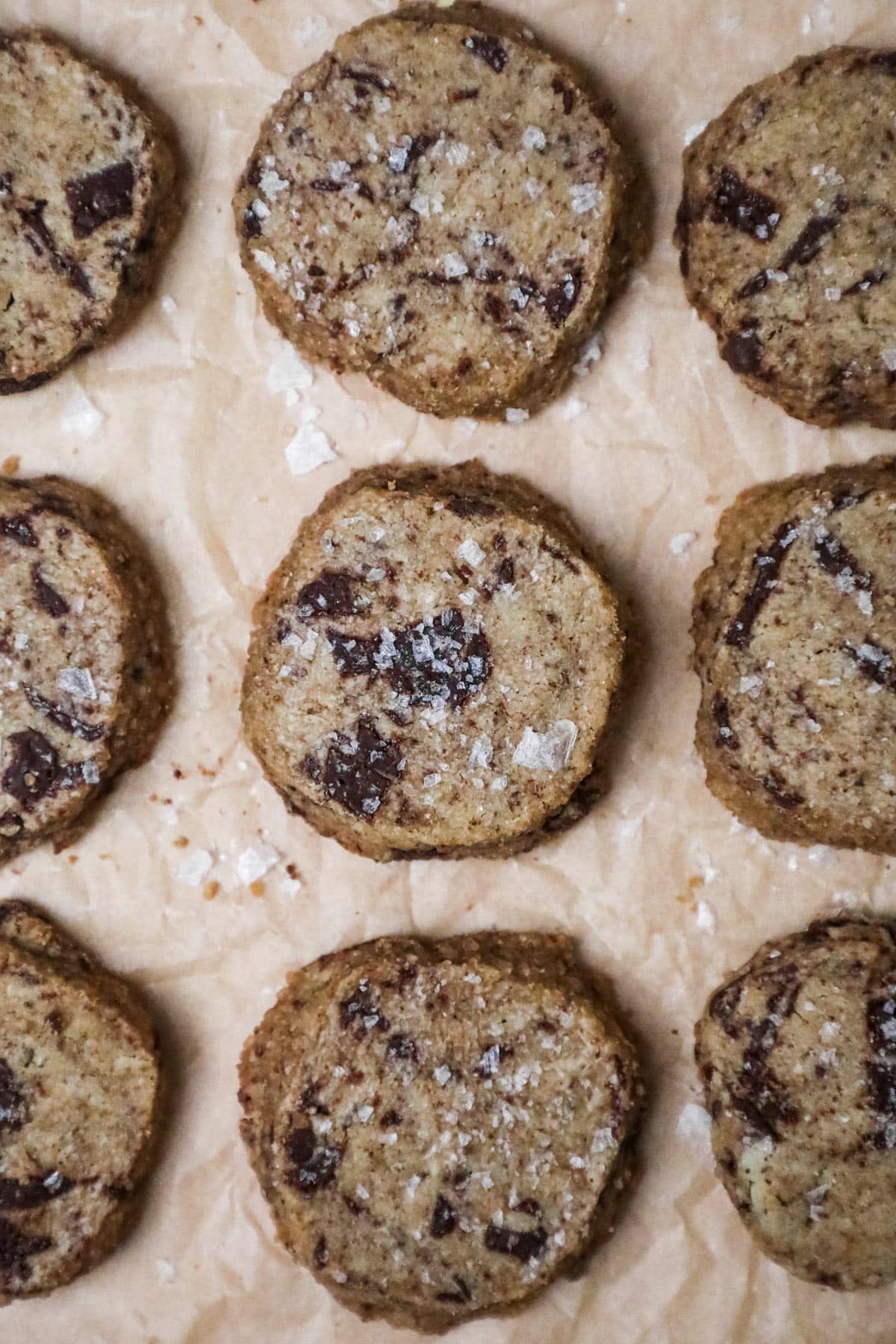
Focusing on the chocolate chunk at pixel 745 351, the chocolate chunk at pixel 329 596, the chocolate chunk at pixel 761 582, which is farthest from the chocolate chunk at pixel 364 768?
the chocolate chunk at pixel 745 351

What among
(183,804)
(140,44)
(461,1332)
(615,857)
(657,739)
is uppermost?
(140,44)

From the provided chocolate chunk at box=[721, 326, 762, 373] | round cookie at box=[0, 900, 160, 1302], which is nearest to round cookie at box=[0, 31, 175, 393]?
chocolate chunk at box=[721, 326, 762, 373]

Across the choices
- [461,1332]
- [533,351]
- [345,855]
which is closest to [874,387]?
[533,351]

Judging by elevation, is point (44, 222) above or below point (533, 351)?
below

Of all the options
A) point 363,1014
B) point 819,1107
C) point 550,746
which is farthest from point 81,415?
point 819,1107

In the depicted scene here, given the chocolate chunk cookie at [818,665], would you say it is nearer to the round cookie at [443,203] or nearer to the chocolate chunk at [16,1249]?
the round cookie at [443,203]

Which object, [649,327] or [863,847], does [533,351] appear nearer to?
[649,327]
